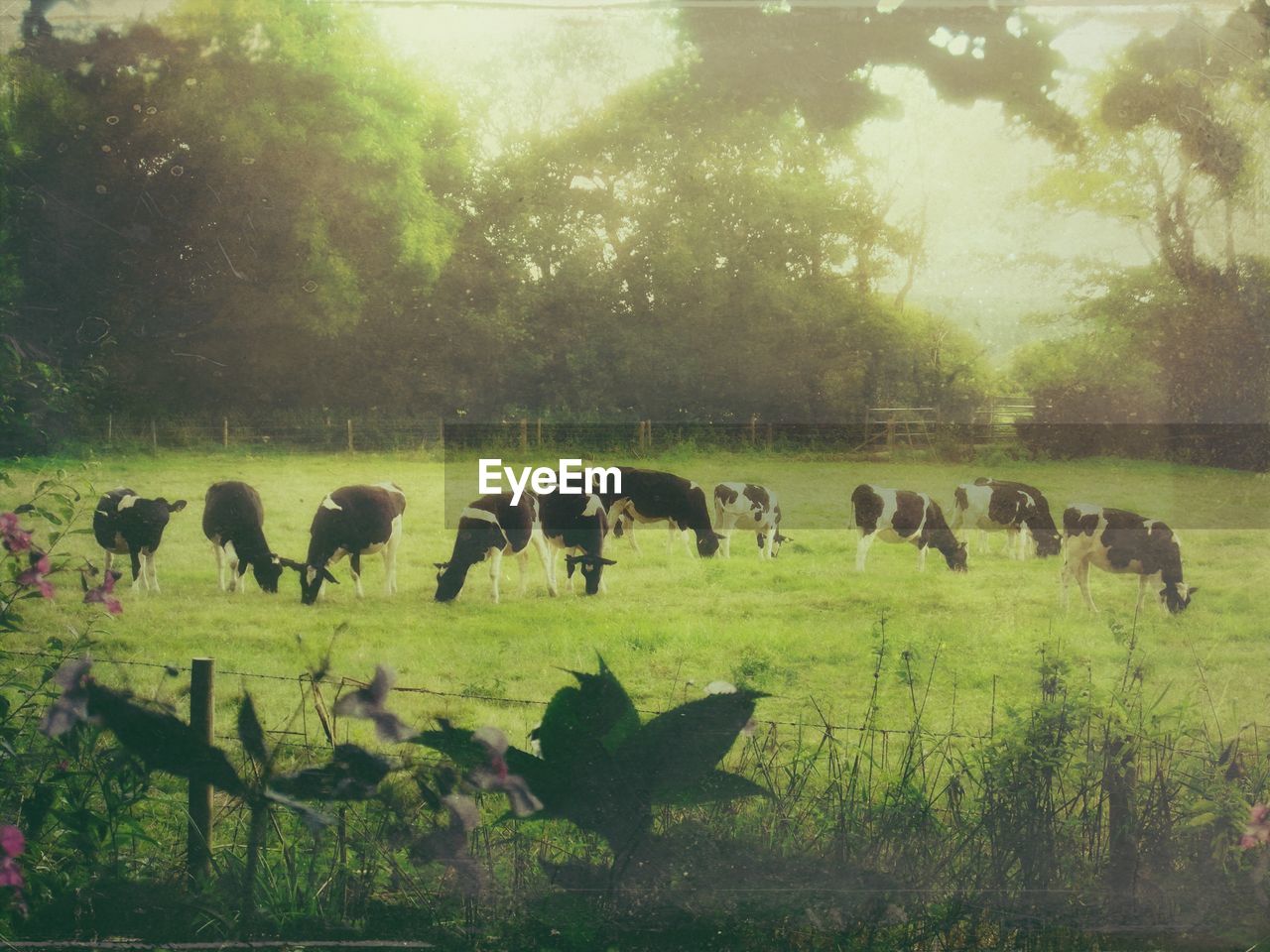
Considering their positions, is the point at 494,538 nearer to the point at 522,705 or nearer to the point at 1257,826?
the point at 522,705

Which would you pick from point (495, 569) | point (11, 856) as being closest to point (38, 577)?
point (11, 856)

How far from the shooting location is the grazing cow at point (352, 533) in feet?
14.5

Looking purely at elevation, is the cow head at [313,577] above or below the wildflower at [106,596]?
above

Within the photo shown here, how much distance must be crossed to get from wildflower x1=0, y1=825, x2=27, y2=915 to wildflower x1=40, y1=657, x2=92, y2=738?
377 millimetres

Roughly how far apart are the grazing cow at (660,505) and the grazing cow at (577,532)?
59 millimetres

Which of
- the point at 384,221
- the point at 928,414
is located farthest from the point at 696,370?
the point at 384,221

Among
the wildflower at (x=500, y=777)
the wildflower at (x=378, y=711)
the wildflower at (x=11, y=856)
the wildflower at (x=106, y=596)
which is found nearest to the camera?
the wildflower at (x=11, y=856)

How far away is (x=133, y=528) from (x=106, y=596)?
0.28m

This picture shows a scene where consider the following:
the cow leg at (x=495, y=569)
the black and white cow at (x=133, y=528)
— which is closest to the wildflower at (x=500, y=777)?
the cow leg at (x=495, y=569)

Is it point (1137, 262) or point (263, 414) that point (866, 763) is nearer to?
point (1137, 262)

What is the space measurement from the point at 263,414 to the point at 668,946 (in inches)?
101

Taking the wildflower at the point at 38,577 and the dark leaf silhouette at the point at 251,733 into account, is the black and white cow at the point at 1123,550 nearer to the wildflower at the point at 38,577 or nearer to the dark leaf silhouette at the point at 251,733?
the dark leaf silhouette at the point at 251,733

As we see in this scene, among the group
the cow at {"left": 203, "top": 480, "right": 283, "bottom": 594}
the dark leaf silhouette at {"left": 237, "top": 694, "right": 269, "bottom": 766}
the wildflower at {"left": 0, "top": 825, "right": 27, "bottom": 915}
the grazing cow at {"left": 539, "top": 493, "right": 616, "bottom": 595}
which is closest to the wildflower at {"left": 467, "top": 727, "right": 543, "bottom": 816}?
the grazing cow at {"left": 539, "top": 493, "right": 616, "bottom": 595}

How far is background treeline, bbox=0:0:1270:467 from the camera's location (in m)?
4.39
